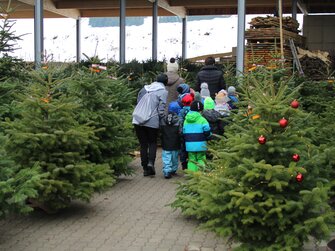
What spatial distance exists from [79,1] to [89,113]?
55.9 feet

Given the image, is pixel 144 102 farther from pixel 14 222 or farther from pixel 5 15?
pixel 14 222

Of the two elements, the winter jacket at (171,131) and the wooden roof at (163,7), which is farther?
the wooden roof at (163,7)

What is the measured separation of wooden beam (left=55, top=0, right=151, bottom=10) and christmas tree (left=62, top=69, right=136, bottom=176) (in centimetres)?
1534

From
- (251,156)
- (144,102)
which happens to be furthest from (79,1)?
(251,156)

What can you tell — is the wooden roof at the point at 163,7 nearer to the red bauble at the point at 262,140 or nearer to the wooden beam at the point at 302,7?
the wooden beam at the point at 302,7

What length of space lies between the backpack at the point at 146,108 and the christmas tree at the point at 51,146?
8.62 feet

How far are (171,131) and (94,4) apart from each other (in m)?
16.4

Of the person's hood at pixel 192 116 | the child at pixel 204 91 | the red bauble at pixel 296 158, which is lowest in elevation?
the red bauble at pixel 296 158

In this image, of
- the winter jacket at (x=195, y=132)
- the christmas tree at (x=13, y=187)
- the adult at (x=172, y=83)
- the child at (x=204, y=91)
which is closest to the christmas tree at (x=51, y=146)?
the christmas tree at (x=13, y=187)

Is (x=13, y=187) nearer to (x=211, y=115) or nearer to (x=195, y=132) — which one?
(x=195, y=132)

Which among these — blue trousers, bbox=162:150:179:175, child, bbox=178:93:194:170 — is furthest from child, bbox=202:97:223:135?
blue trousers, bbox=162:150:179:175

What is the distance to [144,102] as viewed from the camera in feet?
30.3

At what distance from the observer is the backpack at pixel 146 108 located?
9.07m

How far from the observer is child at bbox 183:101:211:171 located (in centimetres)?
841
